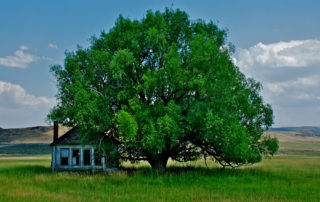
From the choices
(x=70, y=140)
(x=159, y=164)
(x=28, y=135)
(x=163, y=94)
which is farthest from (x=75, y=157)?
(x=28, y=135)

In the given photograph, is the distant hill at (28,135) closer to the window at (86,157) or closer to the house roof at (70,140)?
the house roof at (70,140)

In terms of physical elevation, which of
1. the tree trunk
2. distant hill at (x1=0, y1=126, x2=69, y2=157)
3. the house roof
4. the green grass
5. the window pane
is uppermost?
distant hill at (x1=0, y1=126, x2=69, y2=157)

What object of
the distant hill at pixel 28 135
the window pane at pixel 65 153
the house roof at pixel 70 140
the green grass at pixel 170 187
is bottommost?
the green grass at pixel 170 187

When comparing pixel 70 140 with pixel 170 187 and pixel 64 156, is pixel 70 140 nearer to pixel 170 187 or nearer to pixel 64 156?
pixel 64 156

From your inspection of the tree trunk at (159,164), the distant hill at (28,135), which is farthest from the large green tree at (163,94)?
the distant hill at (28,135)

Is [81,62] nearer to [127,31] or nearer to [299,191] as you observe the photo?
[127,31]

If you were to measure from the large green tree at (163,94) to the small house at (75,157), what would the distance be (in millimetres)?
2681

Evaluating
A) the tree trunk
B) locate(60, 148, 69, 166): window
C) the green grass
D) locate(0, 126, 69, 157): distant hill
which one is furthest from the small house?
locate(0, 126, 69, 157): distant hill

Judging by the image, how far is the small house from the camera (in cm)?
3262

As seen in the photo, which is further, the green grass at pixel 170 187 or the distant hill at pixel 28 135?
the distant hill at pixel 28 135

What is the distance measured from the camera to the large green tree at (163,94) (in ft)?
83.6

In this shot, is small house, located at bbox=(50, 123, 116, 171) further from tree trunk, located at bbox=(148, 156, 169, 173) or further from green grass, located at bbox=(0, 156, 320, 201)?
green grass, located at bbox=(0, 156, 320, 201)

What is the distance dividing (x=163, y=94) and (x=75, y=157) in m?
12.2

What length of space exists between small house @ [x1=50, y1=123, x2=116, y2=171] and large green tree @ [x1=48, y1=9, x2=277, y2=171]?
268 centimetres
